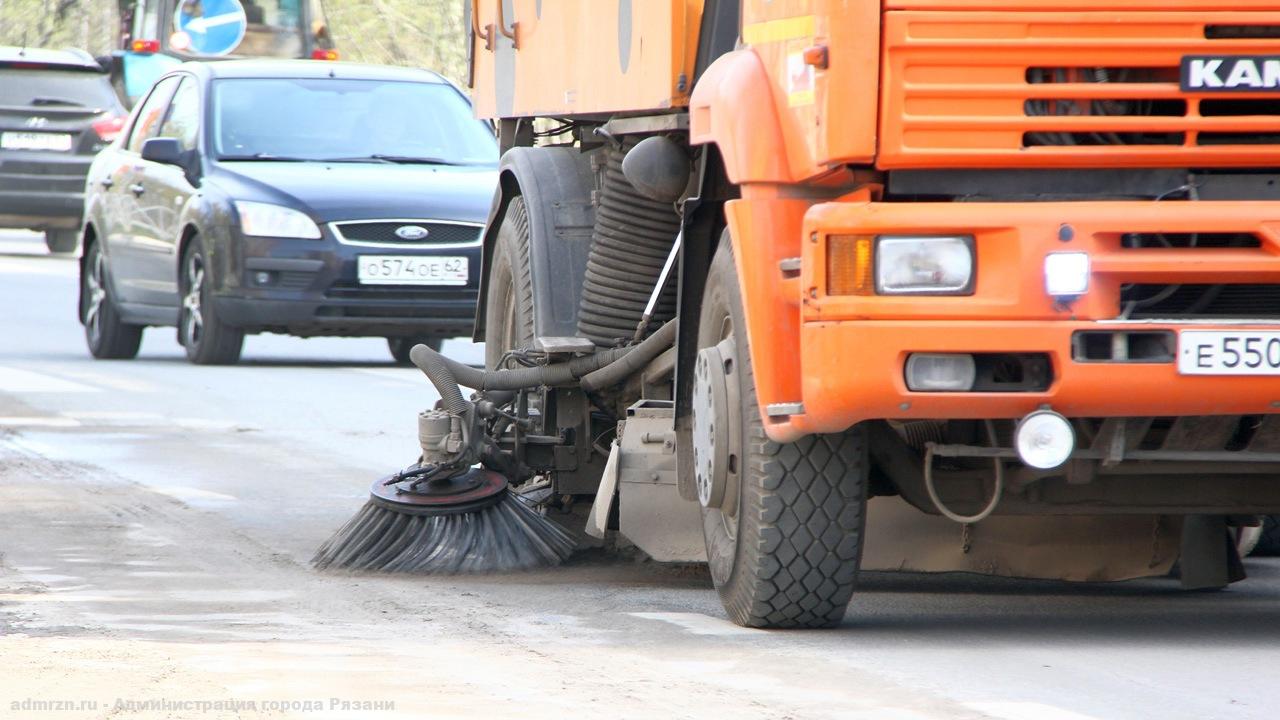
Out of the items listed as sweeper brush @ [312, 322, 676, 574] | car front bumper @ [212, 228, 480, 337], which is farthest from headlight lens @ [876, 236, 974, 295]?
car front bumper @ [212, 228, 480, 337]

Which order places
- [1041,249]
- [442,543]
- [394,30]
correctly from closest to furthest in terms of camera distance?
[1041,249] < [442,543] < [394,30]

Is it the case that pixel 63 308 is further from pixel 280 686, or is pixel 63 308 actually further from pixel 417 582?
pixel 280 686

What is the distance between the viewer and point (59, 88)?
86.6ft

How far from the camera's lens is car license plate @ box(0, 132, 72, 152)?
2614 cm

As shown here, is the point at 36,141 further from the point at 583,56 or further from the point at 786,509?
the point at 786,509

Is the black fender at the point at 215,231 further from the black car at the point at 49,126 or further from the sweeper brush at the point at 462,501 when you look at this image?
the black car at the point at 49,126

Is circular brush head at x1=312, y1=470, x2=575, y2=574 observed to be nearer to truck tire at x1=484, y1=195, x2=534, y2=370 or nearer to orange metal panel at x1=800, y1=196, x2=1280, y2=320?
truck tire at x1=484, y1=195, x2=534, y2=370

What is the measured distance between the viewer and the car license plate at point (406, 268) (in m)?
14.4

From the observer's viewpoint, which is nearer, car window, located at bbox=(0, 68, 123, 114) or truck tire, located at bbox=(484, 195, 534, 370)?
truck tire, located at bbox=(484, 195, 534, 370)

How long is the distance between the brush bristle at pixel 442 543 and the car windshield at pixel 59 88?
19691mm

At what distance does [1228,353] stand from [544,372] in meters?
2.75

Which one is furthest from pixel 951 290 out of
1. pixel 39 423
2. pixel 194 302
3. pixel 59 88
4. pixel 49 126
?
pixel 59 88

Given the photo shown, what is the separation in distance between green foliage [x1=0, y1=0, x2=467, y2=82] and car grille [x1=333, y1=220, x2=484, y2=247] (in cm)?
2551

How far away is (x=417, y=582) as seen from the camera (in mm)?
7188
